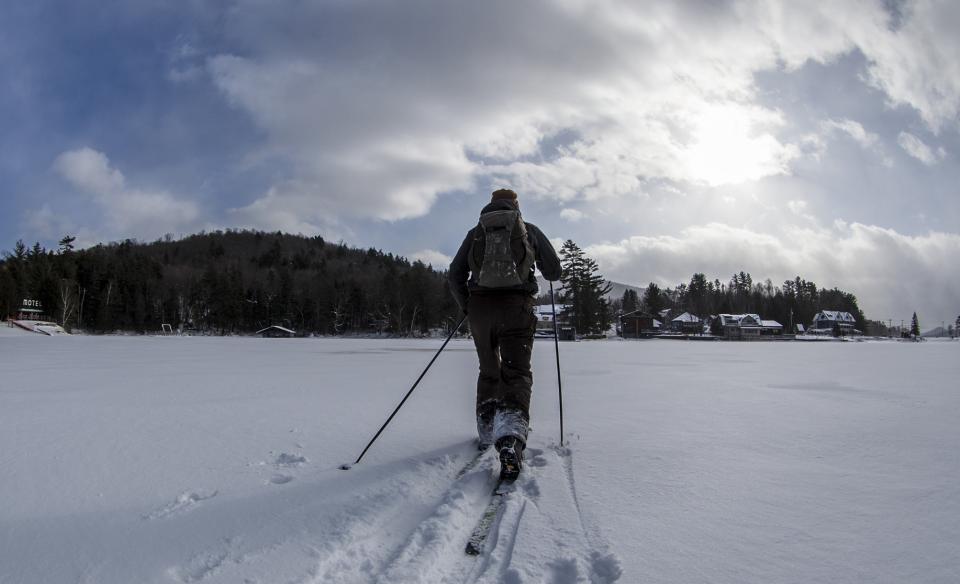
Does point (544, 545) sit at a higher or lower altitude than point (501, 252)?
lower

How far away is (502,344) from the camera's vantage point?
3035 millimetres

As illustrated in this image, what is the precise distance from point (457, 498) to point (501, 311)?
1244 mm

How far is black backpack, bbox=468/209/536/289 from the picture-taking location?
305 cm

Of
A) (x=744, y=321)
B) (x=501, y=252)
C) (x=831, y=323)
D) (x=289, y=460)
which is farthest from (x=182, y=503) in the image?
(x=831, y=323)

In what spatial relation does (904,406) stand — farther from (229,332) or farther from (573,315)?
(229,332)

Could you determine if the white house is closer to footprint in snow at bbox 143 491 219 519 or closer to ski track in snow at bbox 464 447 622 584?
ski track in snow at bbox 464 447 622 584

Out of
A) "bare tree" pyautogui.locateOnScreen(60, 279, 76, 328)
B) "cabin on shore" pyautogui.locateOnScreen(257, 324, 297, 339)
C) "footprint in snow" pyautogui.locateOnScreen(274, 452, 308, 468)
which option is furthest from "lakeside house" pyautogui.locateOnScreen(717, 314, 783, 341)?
"bare tree" pyautogui.locateOnScreen(60, 279, 76, 328)

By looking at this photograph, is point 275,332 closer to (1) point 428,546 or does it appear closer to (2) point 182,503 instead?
(2) point 182,503

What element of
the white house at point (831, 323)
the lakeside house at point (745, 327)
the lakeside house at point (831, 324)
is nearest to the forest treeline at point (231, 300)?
the lakeside house at point (745, 327)

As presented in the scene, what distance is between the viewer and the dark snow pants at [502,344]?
2.99 metres

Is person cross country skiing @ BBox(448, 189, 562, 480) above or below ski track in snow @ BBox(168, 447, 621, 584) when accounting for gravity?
above

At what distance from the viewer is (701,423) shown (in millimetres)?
3949

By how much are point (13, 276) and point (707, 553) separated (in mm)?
74042


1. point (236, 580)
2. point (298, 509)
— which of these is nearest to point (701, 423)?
point (298, 509)
